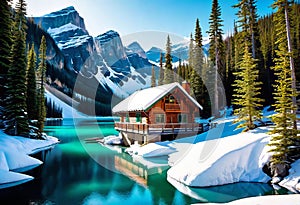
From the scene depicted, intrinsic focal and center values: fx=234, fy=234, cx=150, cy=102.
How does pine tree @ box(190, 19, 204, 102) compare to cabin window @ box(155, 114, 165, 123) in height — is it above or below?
above

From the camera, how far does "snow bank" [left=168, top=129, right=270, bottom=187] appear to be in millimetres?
14000

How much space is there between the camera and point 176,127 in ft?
84.9

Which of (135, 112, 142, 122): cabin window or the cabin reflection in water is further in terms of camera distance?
(135, 112, 142, 122): cabin window

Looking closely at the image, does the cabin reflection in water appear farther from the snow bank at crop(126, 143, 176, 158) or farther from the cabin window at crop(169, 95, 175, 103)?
the cabin window at crop(169, 95, 175, 103)

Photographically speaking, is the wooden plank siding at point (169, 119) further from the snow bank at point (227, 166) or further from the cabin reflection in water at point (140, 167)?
the snow bank at point (227, 166)

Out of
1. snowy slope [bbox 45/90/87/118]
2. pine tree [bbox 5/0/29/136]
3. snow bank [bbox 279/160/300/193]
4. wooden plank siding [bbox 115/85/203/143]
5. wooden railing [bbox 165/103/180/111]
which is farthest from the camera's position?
snowy slope [bbox 45/90/87/118]

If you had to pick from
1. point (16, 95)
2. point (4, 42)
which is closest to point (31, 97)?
point (16, 95)

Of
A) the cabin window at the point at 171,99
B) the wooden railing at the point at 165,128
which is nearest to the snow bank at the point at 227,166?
the wooden railing at the point at 165,128

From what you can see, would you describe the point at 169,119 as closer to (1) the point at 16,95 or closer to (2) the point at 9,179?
(2) the point at 9,179

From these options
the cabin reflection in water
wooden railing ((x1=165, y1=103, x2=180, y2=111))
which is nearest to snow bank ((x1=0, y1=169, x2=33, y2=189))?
the cabin reflection in water

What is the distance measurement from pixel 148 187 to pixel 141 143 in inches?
501

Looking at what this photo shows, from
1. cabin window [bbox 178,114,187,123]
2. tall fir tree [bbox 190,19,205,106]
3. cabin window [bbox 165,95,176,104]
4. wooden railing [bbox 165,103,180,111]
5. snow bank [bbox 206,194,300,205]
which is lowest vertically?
snow bank [bbox 206,194,300,205]

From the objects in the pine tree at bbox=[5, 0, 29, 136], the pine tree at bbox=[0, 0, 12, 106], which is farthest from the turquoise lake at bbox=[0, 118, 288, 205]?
the pine tree at bbox=[0, 0, 12, 106]

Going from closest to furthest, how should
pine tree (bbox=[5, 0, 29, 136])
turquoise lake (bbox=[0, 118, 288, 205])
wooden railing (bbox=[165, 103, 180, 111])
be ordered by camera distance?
1. turquoise lake (bbox=[0, 118, 288, 205])
2. wooden railing (bbox=[165, 103, 180, 111])
3. pine tree (bbox=[5, 0, 29, 136])
